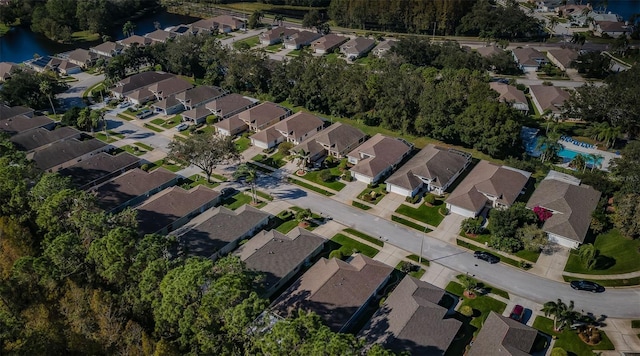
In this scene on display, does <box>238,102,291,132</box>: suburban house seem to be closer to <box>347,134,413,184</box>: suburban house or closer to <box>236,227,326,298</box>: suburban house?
<box>347,134,413,184</box>: suburban house

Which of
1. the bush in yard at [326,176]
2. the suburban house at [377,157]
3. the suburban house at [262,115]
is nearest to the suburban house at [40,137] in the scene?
the suburban house at [262,115]

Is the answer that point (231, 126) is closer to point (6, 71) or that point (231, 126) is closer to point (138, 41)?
point (6, 71)

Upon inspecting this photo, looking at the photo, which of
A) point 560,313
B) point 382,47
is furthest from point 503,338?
point 382,47

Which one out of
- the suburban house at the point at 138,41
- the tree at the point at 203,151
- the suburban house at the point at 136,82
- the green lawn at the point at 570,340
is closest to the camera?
the green lawn at the point at 570,340

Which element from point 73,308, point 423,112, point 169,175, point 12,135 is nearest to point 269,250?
point 73,308

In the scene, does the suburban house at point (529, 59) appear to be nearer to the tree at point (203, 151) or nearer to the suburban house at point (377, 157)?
the suburban house at point (377, 157)
